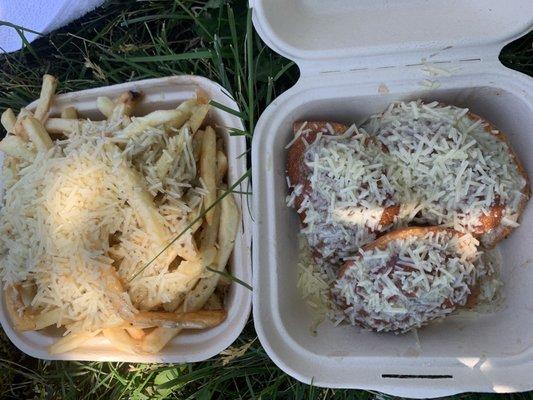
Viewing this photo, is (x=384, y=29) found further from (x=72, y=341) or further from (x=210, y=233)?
(x=72, y=341)

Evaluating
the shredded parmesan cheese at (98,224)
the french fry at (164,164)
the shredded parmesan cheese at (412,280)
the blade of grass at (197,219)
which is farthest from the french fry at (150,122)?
Result: the shredded parmesan cheese at (412,280)

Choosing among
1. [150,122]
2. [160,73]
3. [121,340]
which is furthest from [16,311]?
[160,73]

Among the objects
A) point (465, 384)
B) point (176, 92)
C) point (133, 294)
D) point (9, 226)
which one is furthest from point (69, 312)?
point (465, 384)

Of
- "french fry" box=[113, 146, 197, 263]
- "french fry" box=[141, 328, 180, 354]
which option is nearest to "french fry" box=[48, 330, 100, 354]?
"french fry" box=[141, 328, 180, 354]

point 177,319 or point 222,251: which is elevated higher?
point 222,251

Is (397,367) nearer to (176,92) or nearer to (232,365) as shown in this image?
(232,365)
